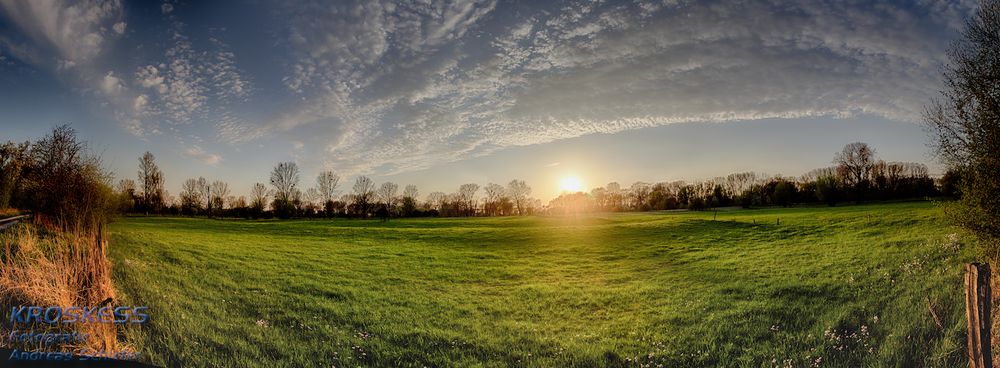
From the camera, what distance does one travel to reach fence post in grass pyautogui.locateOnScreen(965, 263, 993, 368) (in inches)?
240

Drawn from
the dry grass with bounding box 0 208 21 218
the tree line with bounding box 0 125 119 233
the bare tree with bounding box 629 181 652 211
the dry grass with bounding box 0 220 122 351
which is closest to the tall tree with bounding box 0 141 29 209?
the dry grass with bounding box 0 208 21 218

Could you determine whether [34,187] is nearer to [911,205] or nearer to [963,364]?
[963,364]

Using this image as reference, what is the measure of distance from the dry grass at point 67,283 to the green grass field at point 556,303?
520mm

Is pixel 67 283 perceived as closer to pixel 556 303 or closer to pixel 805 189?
pixel 556 303

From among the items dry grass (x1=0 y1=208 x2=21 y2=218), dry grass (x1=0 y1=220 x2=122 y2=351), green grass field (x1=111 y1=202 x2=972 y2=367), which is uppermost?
dry grass (x1=0 y1=208 x2=21 y2=218)

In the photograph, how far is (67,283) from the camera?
878cm

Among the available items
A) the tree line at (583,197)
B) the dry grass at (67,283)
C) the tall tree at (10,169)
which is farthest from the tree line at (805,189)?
the tall tree at (10,169)

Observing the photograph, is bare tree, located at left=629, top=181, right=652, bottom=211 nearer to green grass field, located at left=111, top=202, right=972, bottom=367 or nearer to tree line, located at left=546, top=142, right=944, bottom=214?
tree line, located at left=546, top=142, right=944, bottom=214

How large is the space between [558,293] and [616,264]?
329 inches

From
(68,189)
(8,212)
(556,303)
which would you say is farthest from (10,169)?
(556,303)

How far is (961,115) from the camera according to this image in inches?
488

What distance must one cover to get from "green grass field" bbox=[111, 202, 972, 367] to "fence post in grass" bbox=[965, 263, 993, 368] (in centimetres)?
116

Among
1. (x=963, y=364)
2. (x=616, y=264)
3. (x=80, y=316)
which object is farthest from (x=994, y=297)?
(x=80, y=316)

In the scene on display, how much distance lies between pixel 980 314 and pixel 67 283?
17.2 metres
